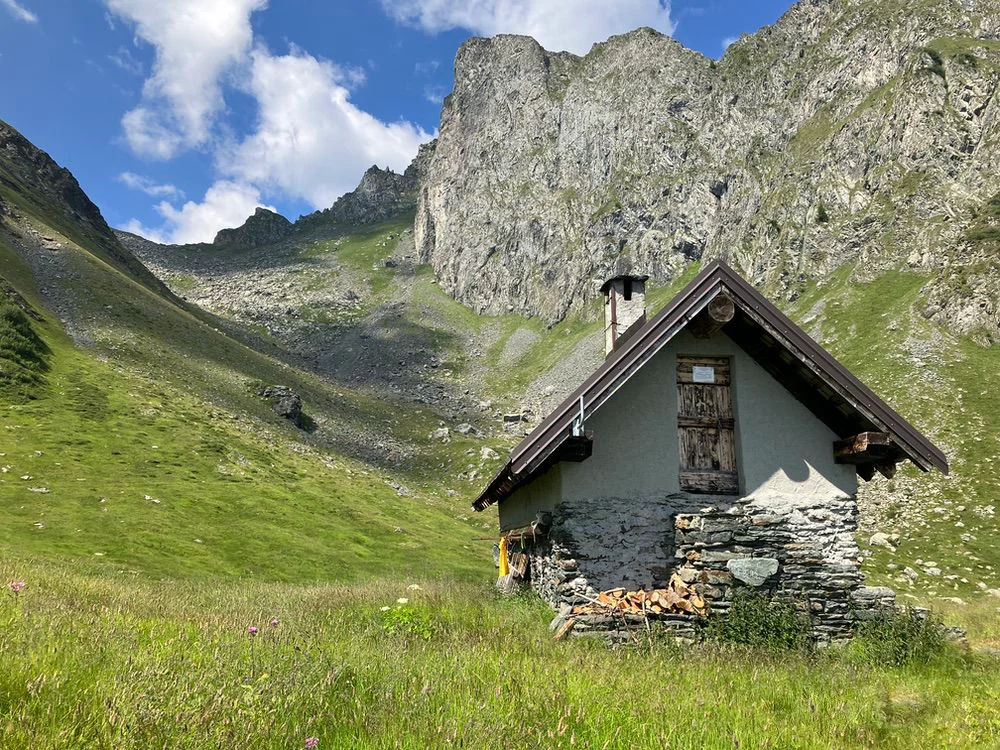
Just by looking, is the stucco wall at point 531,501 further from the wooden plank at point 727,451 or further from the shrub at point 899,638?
the shrub at point 899,638

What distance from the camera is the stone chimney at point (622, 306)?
1792 cm

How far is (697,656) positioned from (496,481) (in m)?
7.63

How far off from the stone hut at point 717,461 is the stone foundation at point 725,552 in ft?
0.08

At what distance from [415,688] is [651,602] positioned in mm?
7004

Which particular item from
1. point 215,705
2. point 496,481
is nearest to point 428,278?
point 496,481

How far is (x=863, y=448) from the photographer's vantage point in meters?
12.4

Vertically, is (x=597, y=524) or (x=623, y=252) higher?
(x=623, y=252)

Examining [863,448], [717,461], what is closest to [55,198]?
[717,461]

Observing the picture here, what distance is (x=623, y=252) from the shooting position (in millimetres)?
139125

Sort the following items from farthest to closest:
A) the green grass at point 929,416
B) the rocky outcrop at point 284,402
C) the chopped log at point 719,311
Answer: the rocky outcrop at point 284,402
the green grass at point 929,416
the chopped log at point 719,311

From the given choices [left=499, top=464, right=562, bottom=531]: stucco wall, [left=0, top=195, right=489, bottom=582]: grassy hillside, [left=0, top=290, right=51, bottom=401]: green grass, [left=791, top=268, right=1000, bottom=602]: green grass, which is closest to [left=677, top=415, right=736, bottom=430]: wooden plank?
[left=499, top=464, right=562, bottom=531]: stucco wall

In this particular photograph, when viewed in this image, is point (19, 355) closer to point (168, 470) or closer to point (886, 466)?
point (168, 470)

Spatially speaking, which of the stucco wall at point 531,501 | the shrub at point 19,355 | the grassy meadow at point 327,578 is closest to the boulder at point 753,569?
the grassy meadow at point 327,578

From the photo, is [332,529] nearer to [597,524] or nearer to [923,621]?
[597,524]
